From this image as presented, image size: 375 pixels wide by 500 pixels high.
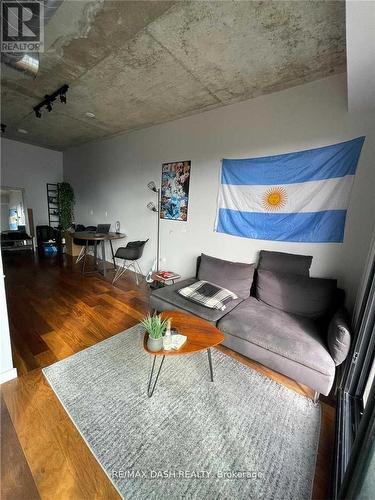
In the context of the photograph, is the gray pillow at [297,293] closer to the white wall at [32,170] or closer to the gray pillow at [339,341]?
the gray pillow at [339,341]

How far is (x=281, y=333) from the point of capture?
1.68 m

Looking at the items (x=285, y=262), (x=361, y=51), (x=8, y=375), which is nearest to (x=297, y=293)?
(x=285, y=262)

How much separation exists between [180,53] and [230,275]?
225 centimetres

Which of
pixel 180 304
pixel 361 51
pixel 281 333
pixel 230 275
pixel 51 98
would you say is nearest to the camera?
pixel 361 51

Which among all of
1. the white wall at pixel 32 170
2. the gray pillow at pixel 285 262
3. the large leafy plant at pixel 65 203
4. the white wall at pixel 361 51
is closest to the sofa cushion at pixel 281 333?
the gray pillow at pixel 285 262

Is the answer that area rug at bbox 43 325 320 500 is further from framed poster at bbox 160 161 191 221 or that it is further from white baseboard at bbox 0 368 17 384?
framed poster at bbox 160 161 191 221

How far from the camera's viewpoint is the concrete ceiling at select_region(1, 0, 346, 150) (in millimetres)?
1389

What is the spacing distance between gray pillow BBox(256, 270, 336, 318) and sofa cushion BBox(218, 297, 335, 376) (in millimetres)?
82

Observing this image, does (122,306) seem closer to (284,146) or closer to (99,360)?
(99,360)

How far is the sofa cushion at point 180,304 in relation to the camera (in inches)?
78.5

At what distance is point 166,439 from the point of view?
1222 millimetres

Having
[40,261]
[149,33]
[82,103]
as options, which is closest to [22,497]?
[149,33]

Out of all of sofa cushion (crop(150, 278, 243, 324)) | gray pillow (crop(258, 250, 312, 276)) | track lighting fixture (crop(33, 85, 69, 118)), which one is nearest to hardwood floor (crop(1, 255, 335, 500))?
sofa cushion (crop(150, 278, 243, 324))

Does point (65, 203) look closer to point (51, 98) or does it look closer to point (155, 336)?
point (51, 98)
